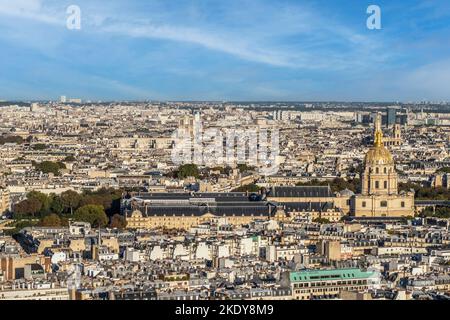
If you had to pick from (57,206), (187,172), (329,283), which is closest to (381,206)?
(57,206)

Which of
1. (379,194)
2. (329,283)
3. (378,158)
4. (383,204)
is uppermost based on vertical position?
(378,158)

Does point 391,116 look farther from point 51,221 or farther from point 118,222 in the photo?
point 51,221

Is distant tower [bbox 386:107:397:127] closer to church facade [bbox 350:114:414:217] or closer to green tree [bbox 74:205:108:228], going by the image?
church facade [bbox 350:114:414:217]

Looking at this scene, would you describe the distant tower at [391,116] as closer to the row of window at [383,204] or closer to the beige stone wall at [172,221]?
the row of window at [383,204]

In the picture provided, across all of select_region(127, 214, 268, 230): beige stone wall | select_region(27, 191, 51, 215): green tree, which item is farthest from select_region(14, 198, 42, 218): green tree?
select_region(127, 214, 268, 230): beige stone wall

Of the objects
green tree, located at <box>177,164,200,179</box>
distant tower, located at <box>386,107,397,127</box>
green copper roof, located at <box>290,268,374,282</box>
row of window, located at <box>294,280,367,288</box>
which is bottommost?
row of window, located at <box>294,280,367,288</box>

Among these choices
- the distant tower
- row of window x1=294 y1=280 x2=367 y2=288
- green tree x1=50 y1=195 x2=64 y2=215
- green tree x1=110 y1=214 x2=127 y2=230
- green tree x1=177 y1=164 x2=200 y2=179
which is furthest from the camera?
the distant tower
